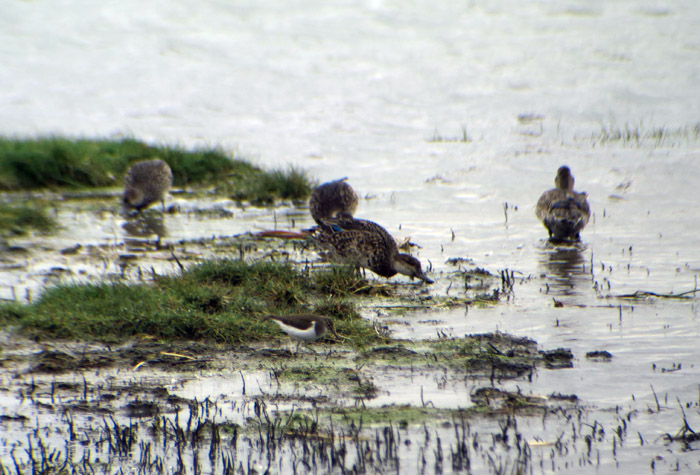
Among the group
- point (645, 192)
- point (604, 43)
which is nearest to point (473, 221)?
point (645, 192)

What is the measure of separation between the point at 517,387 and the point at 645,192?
24.2 feet

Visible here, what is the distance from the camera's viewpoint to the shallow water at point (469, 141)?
6.55 meters

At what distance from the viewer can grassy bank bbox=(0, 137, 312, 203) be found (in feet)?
40.3

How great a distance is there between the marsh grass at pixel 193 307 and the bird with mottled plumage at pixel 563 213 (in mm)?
3121

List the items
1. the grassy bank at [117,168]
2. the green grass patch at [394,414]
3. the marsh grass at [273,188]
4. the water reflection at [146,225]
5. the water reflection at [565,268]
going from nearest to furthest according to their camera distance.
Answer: the green grass patch at [394,414], the water reflection at [565,268], the water reflection at [146,225], the marsh grass at [273,188], the grassy bank at [117,168]

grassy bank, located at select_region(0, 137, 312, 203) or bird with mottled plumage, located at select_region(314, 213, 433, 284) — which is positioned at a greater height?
grassy bank, located at select_region(0, 137, 312, 203)

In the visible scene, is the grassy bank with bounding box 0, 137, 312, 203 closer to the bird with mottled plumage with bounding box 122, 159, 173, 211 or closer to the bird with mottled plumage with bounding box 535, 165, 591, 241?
the bird with mottled plumage with bounding box 122, 159, 173, 211

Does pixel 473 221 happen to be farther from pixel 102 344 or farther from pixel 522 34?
pixel 522 34

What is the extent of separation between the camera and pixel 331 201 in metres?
10.7

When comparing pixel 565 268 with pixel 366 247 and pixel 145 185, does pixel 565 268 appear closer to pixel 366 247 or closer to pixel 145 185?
pixel 366 247

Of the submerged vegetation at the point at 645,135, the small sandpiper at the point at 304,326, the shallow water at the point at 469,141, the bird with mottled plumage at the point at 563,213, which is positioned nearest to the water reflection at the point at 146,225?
the shallow water at the point at 469,141

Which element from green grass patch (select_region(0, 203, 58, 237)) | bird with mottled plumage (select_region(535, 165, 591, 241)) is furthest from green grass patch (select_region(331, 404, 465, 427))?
green grass patch (select_region(0, 203, 58, 237))

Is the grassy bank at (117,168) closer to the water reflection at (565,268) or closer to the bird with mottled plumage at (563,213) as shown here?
the bird with mottled plumage at (563,213)

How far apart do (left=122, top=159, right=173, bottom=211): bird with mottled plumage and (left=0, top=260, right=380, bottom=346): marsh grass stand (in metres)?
3.86
